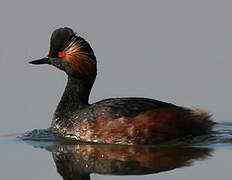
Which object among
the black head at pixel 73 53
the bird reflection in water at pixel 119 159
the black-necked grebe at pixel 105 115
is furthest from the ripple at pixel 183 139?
the black head at pixel 73 53

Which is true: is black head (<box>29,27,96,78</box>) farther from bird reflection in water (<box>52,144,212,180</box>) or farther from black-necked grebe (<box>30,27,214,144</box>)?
bird reflection in water (<box>52,144,212,180</box>)

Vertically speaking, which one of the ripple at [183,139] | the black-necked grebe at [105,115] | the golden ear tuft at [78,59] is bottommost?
the ripple at [183,139]

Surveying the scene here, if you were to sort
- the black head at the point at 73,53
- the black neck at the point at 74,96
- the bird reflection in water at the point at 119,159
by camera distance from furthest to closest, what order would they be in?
the black neck at the point at 74,96 → the black head at the point at 73,53 → the bird reflection in water at the point at 119,159

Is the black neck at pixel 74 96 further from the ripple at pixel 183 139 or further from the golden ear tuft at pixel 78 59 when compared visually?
the ripple at pixel 183 139

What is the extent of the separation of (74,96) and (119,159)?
2.93 meters

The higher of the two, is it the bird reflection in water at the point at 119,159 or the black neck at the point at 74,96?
the black neck at the point at 74,96

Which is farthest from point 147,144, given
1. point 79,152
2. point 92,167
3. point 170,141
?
point 92,167

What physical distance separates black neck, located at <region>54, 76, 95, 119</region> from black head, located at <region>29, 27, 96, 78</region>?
5.9 inches

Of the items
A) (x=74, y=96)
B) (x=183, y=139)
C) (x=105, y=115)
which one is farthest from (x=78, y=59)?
(x=183, y=139)

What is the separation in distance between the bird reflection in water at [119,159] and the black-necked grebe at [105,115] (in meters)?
0.30

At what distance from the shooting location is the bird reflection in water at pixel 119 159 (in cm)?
1020

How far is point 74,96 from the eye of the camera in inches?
533

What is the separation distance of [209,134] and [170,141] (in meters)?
0.92

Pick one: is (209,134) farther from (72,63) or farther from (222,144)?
(72,63)
